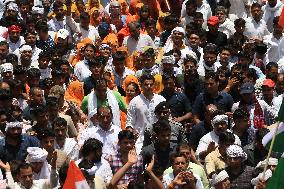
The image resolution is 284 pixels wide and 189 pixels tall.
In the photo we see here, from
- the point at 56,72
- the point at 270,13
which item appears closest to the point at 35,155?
the point at 56,72

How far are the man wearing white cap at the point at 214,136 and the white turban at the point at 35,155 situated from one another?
231cm

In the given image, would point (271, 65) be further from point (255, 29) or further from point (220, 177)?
point (220, 177)

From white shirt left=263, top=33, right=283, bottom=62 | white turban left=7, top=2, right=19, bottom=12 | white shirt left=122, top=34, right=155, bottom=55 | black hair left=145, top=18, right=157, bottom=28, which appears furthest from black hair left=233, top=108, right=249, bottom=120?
white turban left=7, top=2, right=19, bottom=12

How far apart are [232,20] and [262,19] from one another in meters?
0.63

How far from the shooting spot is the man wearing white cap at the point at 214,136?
15672 millimetres

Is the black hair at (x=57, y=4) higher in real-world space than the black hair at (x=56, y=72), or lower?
higher

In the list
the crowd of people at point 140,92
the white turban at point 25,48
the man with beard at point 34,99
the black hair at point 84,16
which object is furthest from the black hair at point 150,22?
the man with beard at point 34,99

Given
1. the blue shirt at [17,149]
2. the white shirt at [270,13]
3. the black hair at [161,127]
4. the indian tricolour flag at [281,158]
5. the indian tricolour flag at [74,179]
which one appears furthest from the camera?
the white shirt at [270,13]

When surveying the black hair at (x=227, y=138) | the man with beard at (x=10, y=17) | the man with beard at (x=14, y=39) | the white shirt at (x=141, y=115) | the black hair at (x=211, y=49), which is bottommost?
the black hair at (x=227, y=138)

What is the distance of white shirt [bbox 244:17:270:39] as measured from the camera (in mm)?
20875

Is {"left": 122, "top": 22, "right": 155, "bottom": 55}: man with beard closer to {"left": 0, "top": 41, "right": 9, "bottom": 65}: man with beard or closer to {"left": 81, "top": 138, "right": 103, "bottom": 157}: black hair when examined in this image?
{"left": 0, "top": 41, "right": 9, "bottom": 65}: man with beard

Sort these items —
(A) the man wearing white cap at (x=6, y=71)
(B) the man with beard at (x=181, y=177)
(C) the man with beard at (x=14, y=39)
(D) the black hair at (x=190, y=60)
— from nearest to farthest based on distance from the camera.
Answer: (B) the man with beard at (x=181, y=177) → (A) the man wearing white cap at (x=6, y=71) → (D) the black hair at (x=190, y=60) → (C) the man with beard at (x=14, y=39)

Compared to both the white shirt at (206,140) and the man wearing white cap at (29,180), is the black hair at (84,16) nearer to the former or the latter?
the white shirt at (206,140)

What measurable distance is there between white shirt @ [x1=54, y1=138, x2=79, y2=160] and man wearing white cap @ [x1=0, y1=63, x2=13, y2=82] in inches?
84.3
